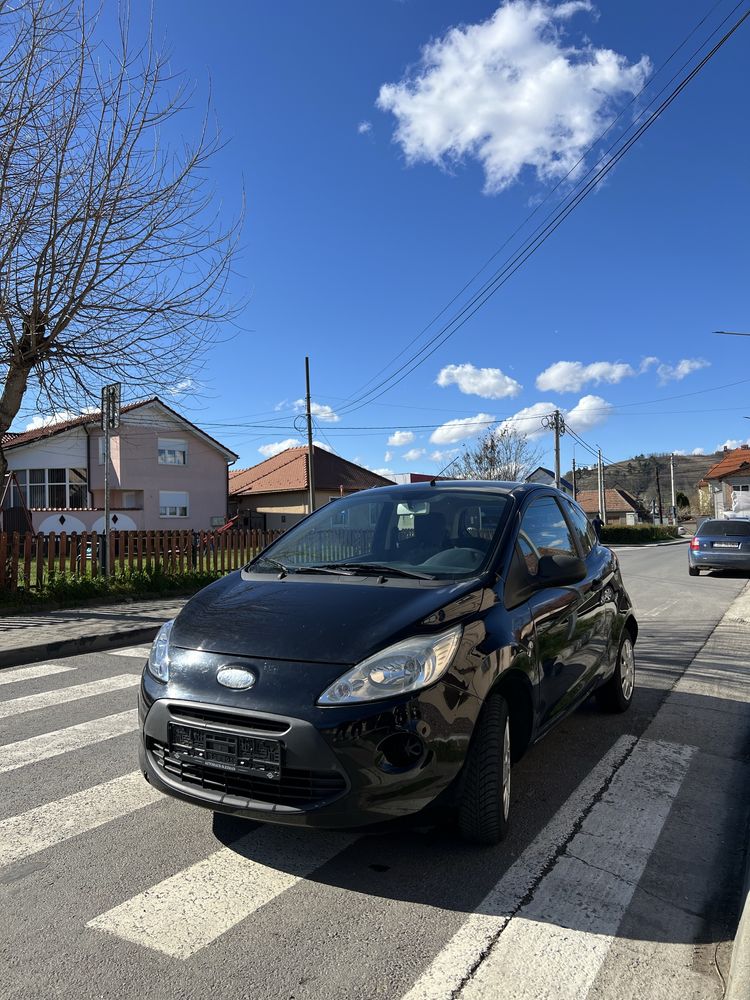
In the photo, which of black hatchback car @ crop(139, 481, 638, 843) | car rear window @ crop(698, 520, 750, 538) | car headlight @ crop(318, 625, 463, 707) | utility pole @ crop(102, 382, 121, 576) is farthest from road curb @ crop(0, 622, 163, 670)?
car rear window @ crop(698, 520, 750, 538)

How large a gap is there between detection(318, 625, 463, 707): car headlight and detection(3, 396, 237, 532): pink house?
93.2 feet

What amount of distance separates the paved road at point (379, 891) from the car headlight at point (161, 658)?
785 millimetres

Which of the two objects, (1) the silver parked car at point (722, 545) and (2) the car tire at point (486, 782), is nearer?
(2) the car tire at point (486, 782)

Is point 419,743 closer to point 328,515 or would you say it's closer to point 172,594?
point 328,515

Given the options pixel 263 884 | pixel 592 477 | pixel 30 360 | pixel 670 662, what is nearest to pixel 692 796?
pixel 263 884

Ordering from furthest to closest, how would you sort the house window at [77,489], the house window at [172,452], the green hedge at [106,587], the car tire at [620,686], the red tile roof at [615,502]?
the red tile roof at [615,502], the house window at [172,452], the house window at [77,489], the green hedge at [106,587], the car tire at [620,686]

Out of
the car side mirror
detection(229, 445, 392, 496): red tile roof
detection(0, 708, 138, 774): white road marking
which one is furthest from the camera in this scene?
detection(229, 445, 392, 496): red tile roof

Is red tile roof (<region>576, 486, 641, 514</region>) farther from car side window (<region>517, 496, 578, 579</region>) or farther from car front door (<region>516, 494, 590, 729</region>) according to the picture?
car front door (<region>516, 494, 590, 729</region>)

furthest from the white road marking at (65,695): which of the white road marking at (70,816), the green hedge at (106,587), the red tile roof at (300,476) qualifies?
the red tile roof at (300,476)

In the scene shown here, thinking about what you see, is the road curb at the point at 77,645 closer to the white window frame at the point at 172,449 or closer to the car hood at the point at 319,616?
the car hood at the point at 319,616

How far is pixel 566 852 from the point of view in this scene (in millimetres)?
3203

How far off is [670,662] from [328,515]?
4.71 meters

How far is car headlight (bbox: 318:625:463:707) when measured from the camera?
2744 mm

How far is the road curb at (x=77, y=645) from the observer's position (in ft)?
25.7
